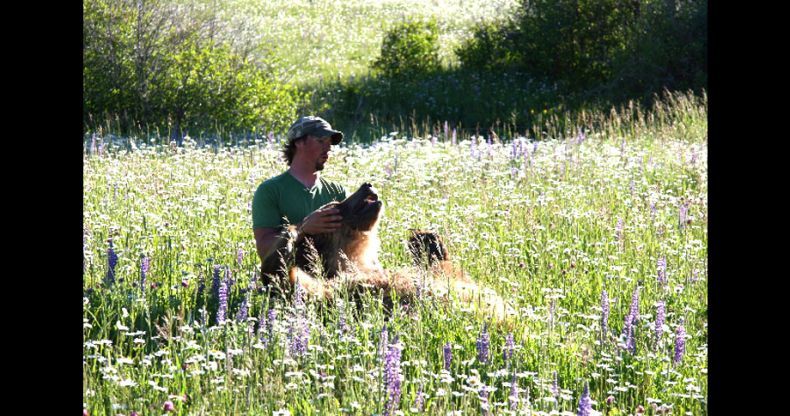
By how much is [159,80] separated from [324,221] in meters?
11.4

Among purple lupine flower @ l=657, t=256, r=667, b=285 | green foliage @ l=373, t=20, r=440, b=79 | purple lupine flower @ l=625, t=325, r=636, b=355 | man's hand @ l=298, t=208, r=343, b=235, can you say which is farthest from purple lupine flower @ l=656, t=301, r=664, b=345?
green foliage @ l=373, t=20, r=440, b=79

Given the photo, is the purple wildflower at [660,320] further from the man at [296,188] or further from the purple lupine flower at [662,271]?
the man at [296,188]

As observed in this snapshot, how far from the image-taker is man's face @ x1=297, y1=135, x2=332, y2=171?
5.89 metres

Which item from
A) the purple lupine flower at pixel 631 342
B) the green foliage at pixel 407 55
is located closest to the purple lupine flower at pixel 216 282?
the purple lupine flower at pixel 631 342

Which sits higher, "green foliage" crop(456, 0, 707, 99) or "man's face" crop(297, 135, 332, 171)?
"green foliage" crop(456, 0, 707, 99)

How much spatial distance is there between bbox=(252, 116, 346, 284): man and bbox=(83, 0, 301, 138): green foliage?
9.81 m

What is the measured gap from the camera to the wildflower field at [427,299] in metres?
3.82

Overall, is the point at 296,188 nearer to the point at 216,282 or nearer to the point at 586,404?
the point at 216,282

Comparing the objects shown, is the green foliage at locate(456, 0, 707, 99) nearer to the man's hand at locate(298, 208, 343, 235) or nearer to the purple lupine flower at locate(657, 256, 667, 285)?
the purple lupine flower at locate(657, 256, 667, 285)

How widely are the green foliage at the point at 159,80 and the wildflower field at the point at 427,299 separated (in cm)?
457
